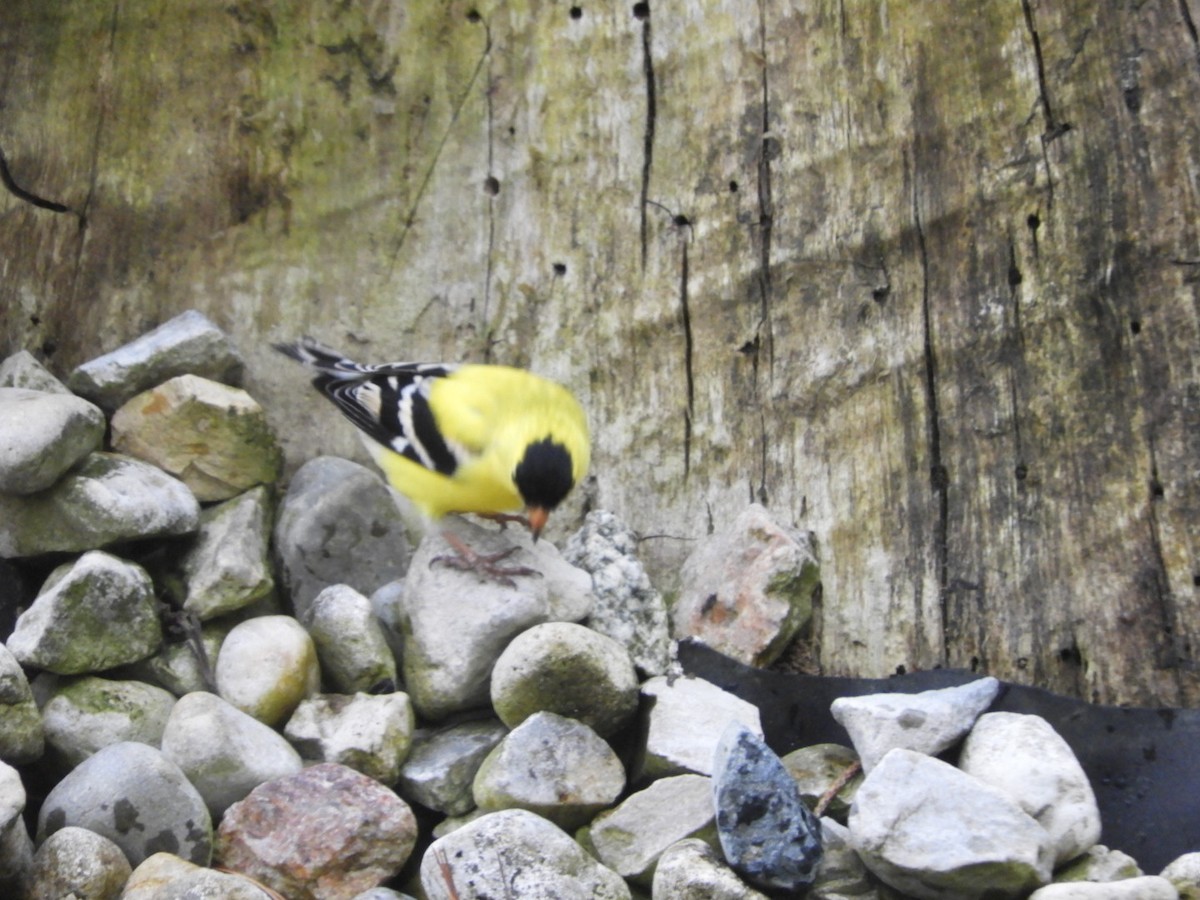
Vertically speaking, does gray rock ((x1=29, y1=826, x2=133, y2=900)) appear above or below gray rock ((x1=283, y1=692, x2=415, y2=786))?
below

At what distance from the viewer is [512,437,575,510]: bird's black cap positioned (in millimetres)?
3637

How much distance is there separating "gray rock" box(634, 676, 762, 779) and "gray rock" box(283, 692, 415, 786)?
612 millimetres

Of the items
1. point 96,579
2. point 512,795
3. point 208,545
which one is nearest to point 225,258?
point 208,545

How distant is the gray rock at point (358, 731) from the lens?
10.9 ft

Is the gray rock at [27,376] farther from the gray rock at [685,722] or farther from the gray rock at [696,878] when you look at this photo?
the gray rock at [696,878]

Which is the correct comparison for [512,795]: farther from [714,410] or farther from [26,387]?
[26,387]

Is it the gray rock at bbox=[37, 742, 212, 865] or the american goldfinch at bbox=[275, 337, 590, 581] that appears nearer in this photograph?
the gray rock at bbox=[37, 742, 212, 865]

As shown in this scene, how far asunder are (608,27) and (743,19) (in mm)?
465

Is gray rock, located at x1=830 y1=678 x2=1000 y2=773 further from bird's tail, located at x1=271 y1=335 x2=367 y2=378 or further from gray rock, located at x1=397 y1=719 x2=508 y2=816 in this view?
bird's tail, located at x1=271 y1=335 x2=367 y2=378

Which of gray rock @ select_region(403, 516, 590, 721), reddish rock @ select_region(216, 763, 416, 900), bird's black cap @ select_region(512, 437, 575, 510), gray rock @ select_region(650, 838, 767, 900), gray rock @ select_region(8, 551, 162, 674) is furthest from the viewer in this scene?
bird's black cap @ select_region(512, 437, 575, 510)

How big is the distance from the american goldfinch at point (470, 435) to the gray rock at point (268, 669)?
0.52 metres

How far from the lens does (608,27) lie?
444 cm

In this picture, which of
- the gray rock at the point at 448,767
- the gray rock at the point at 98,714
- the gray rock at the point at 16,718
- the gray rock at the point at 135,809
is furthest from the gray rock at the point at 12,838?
the gray rock at the point at 448,767

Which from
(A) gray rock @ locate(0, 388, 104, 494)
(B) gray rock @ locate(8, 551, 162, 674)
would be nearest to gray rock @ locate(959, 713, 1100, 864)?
(B) gray rock @ locate(8, 551, 162, 674)
